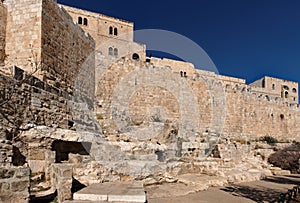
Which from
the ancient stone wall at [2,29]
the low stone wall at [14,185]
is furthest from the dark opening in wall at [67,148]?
the ancient stone wall at [2,29]

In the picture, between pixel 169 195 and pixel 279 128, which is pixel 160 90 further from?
pixel 279 128

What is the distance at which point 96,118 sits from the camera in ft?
34.6

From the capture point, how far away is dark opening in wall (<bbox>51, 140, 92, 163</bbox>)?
6.66 m

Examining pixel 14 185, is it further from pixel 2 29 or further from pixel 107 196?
pixel 2 29

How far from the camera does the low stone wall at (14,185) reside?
3.49 metres

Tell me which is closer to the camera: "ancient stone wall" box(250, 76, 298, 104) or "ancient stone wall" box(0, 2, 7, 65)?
"ancient stone wall" box(0, 2, 7, 65)

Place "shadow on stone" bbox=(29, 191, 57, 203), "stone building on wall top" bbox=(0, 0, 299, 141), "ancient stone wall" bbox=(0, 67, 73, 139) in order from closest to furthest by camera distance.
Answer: "shadow on stone" bbox=(29, 191, 57, 203) < "ancient stone wall" bbox=(0, 67, 73, 139) < "stone building on wall top" bbox=(0, 0, 299, 141)

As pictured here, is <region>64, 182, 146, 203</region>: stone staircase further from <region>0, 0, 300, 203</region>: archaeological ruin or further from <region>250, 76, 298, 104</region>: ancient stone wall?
<region>250, 76, 298, 104</region>: ancient stone wall

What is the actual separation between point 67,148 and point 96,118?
11.5 feet

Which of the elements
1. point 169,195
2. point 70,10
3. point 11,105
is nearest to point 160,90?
point 169,195

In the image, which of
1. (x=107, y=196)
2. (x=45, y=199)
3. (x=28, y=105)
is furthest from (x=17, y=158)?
(x=107, y=196)

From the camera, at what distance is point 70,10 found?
3070cm

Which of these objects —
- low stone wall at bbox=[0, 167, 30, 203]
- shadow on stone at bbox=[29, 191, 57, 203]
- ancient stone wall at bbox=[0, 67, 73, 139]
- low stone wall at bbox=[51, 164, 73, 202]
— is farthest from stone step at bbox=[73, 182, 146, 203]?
ancient stone wall at bbox=[0, 67, 73, 139]

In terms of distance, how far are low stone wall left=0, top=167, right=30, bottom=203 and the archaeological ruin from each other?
0.01 meters
